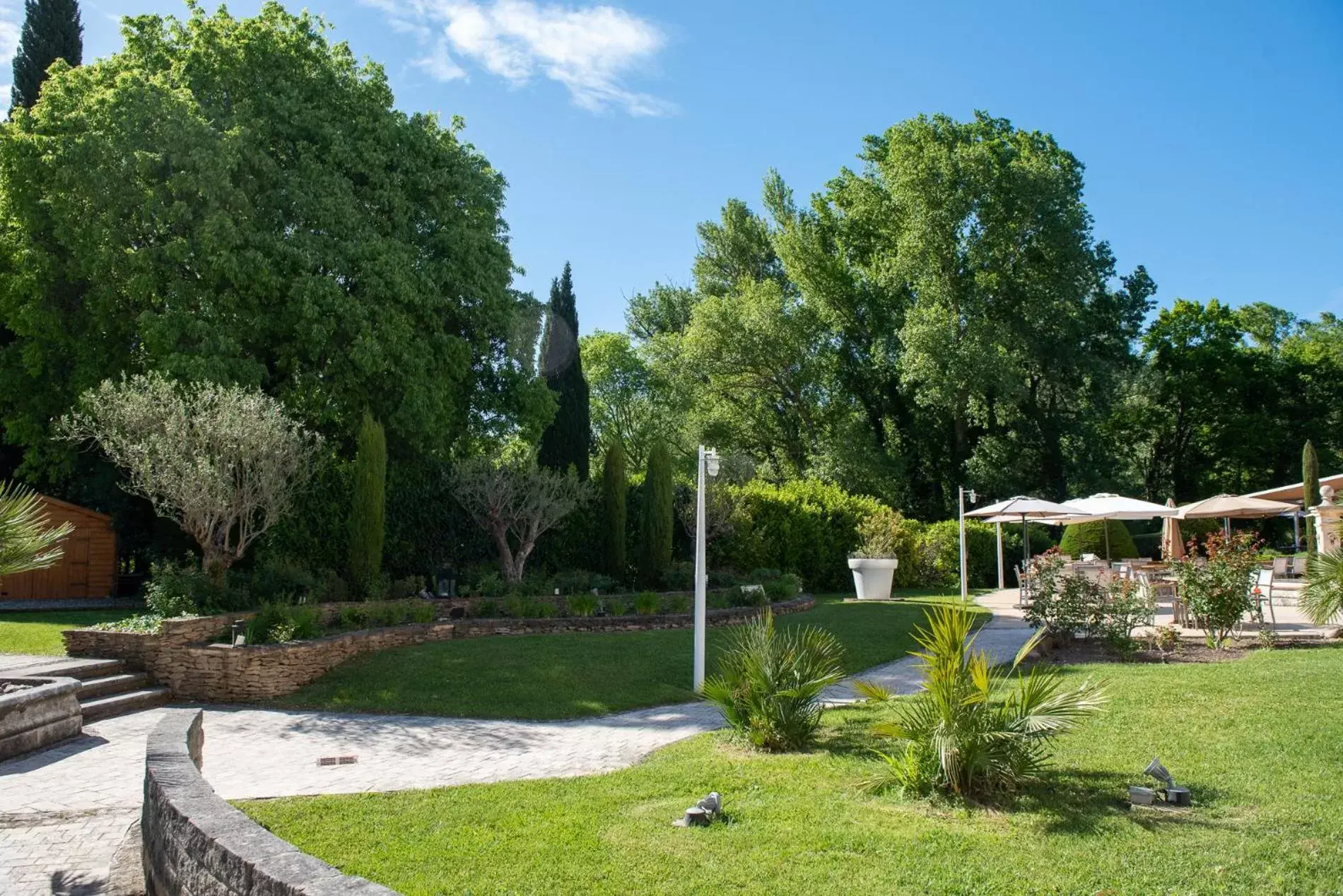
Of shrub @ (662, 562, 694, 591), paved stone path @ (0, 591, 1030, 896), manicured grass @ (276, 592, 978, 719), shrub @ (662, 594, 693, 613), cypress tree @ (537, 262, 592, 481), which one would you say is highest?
cypress tree @ (537, 262, 592, 481)

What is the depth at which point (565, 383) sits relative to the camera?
2431 centimetres

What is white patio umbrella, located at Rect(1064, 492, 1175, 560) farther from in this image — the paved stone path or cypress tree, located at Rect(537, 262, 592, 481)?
cypress tree, located at Rect(537, 262, 592, 481)

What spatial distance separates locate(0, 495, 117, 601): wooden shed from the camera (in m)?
19.8

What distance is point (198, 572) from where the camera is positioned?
527 inches

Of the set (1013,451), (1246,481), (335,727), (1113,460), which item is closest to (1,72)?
(335,727)

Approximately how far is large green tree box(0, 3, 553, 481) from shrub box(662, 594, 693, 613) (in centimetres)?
644

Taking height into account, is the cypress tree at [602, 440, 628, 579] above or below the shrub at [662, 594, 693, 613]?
above

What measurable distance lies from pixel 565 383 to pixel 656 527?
20.1ft

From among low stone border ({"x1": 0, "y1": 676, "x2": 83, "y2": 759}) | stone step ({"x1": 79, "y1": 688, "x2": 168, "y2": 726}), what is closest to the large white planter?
stone step ({"x1": 79, "y1": 688, "x2": 168, "y2": 726})

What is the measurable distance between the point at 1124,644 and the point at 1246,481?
1313 inches

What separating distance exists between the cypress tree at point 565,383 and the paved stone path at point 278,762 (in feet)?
44.3

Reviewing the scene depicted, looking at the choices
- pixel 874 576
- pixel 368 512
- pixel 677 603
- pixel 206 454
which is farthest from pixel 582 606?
pixel 874 576

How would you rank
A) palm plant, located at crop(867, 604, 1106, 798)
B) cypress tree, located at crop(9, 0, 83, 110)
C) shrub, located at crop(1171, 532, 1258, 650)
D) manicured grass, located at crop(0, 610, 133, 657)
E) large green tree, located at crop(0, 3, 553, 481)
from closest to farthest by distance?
palm plant, located at crop(867, 604, 1106, 798) → shrub, located at crop(1171, 532, 1258, 650) → manicured grass, located at crop(0, 610, 133, 657) → large green tree, located at crop(0, 3, 553, 481) → cypress tree, located at crop(9, 0, 83, 110)

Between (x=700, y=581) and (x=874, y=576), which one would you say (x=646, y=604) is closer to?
(x=700, y=581)
